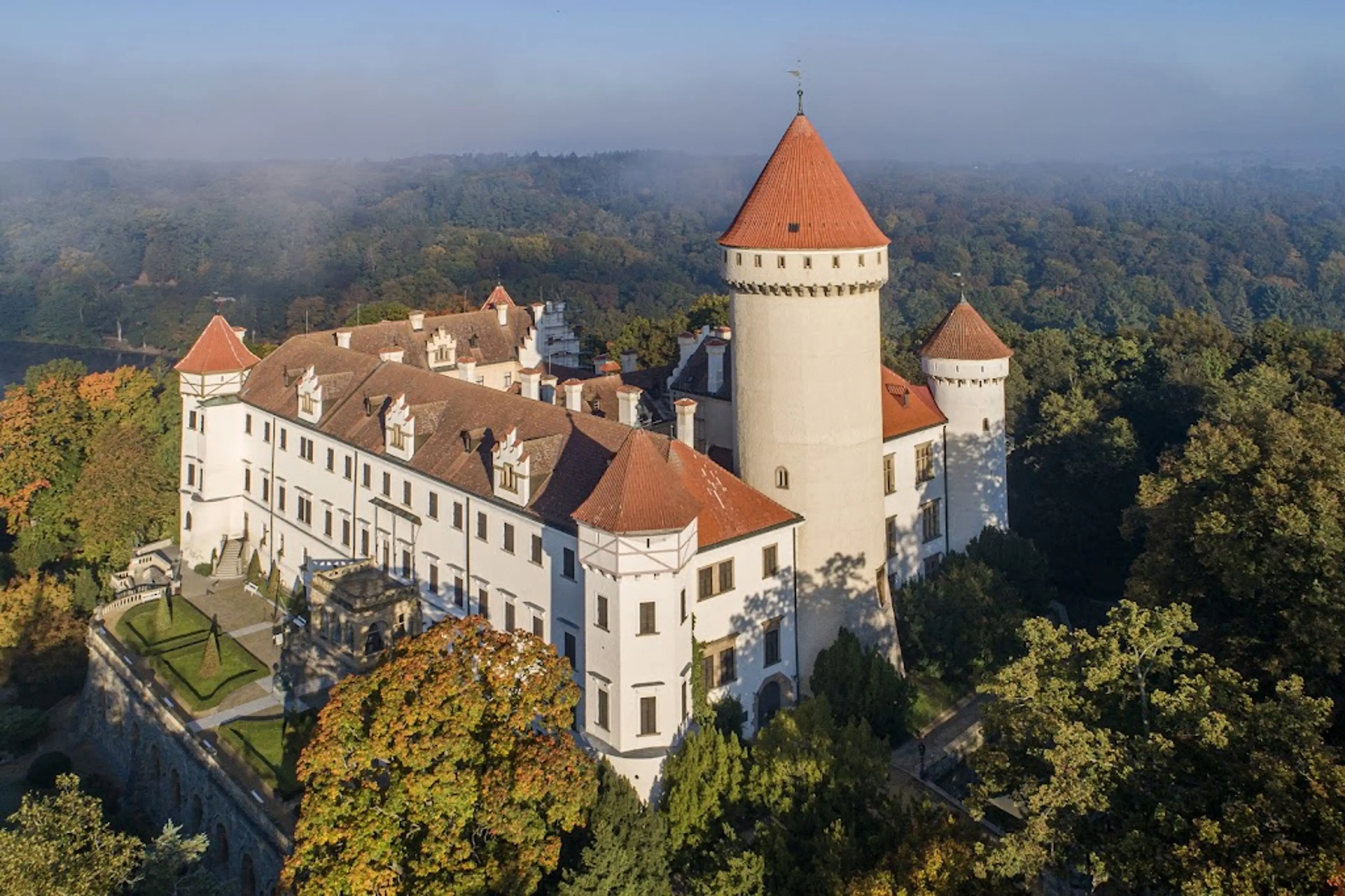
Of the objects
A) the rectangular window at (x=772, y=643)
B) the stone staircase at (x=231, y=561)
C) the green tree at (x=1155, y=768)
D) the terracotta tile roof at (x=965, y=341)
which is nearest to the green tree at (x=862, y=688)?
the rectangular window at (x=772, y=643)

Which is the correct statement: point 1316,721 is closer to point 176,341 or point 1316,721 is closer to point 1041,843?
point 1041,843

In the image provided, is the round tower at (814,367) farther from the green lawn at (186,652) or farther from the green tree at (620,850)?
the green lawn at (186,652)

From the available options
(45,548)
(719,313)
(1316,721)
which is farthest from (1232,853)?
(45,548)

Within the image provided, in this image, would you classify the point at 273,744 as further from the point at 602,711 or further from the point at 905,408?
the point at 905,408

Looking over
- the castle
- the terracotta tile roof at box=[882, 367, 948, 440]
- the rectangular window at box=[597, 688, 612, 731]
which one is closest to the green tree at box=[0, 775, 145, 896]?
the rectangular window at box=[597, 688, 612, 731]

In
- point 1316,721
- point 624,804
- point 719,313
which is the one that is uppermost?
point 719,313

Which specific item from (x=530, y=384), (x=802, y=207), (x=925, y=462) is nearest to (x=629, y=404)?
(x=530, y=384)

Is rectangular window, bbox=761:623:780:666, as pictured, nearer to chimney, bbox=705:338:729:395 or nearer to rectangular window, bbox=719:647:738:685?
rectangular window, bbox=719:647:738:685
